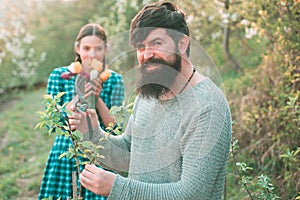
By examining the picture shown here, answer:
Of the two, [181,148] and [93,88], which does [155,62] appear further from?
[93,88]

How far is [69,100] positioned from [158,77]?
1.39 m

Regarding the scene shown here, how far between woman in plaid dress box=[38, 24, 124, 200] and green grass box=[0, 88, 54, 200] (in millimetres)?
1842

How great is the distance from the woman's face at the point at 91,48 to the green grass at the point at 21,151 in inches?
87.0

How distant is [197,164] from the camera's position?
1537mm

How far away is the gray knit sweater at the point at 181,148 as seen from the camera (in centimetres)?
155

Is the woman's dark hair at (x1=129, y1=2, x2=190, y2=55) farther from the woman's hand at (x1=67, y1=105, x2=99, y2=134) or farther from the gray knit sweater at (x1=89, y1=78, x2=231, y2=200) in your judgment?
the woman's hand at (x1=67, y1=105, x2=99, y2=134)

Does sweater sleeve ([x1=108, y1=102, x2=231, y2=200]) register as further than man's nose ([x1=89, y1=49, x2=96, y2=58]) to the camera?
No

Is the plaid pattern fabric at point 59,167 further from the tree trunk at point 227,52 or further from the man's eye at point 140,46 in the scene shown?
the tree trunk at point 227,52

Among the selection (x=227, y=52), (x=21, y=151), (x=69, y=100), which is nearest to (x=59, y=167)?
(x=69, y=100)

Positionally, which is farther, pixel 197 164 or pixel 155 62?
pixel 155 62

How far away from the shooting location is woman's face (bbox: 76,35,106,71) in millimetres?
2998

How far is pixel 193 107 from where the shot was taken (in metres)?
1.63

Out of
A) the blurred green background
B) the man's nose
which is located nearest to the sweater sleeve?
the blurred green background

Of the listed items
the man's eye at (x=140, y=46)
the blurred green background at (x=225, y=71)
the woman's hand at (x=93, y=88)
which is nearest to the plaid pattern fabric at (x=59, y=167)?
the woman's hand at (x=93, y=88)
